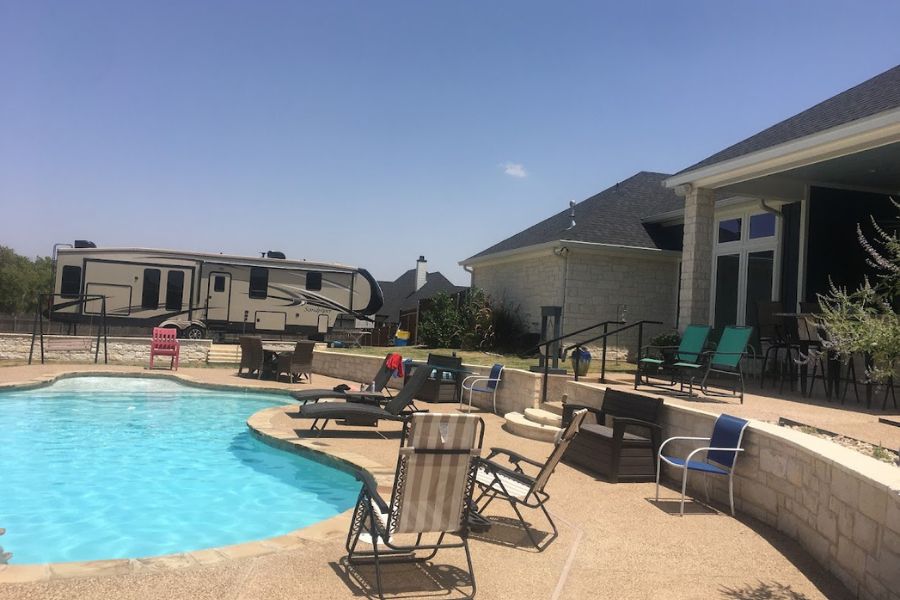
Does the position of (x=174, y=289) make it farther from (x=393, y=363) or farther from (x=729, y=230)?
(x=729, y=230)

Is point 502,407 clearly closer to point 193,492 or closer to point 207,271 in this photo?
point 193,492

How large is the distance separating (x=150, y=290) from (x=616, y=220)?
14.7 metres

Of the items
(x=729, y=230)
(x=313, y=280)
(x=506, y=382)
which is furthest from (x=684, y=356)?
(x=313, y=280)

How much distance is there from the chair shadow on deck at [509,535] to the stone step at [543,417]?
3.99 metres

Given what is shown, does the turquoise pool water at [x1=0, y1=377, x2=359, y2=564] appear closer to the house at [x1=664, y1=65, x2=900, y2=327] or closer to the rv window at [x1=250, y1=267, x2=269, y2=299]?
the house at [x1=664, y1=65, x2=900, y2=327]

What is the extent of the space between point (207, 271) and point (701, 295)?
1566 centimetres

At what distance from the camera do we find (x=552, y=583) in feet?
12.7

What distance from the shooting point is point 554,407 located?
959cm

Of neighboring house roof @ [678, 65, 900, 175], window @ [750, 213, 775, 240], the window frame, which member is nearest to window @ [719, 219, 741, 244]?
window @ [750, 213, 775, 240]

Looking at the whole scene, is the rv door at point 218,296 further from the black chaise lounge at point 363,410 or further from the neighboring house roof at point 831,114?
the neighboring house roof at point 831,114

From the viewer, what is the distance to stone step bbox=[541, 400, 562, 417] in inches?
374

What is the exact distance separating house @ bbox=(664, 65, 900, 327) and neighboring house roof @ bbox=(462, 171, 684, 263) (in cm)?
279

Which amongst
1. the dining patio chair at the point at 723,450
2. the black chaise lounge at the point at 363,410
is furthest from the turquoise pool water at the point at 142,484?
the dining patio chair at the point at 723,450

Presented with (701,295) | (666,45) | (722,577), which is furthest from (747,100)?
(722,577)
